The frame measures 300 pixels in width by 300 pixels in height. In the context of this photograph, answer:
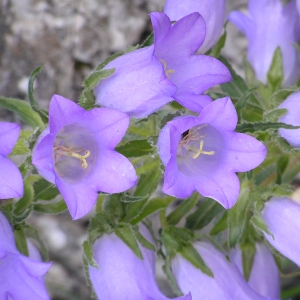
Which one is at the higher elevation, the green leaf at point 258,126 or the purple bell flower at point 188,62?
the purple bell flower at point 188,62

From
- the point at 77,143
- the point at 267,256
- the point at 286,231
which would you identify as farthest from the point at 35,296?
the point at 267,256

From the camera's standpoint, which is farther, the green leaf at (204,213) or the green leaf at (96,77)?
the green leaf at (204,213)

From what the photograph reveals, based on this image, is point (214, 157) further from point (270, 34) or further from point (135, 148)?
point (270, 34)

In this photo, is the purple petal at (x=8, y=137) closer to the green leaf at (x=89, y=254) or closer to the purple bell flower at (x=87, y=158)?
the purple bell flower at (x=87, y=158)

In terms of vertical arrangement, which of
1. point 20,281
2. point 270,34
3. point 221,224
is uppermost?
point 270,34

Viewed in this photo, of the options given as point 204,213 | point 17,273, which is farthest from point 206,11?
point 17,273

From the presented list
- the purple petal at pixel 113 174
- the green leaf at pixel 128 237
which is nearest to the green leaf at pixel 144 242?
the green leaf at pixel 128 237
